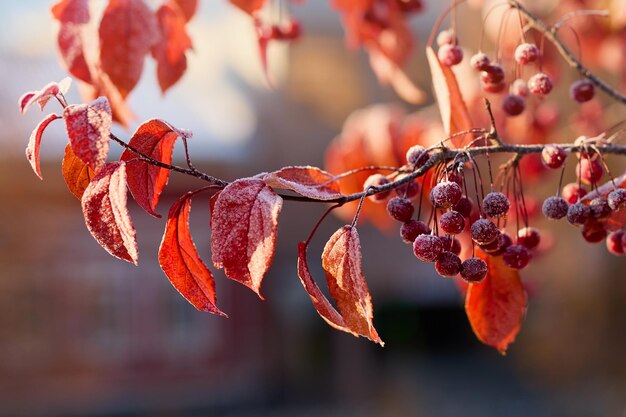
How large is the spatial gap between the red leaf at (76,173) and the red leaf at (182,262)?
10 centimetres

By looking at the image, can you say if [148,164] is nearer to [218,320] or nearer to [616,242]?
[616,242]

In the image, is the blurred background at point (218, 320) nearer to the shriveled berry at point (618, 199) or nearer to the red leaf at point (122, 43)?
→ the red leaf at point (122, 43)

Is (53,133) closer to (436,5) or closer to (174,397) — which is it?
(174,397)

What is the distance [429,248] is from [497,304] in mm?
264

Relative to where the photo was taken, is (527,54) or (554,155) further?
(527,54)

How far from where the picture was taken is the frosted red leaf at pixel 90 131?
0.63 m

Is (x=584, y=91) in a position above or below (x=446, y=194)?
above

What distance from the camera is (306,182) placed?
0.77 metres

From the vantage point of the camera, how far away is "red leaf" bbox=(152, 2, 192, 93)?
1.08m

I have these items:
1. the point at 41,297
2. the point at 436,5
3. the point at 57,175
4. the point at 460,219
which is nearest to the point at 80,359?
the point at 41,297

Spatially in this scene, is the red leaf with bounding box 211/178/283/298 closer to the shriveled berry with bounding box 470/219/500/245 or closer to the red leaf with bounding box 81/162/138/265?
the red leaf with bounding box 81/162/138/265

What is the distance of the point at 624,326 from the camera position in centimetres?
686

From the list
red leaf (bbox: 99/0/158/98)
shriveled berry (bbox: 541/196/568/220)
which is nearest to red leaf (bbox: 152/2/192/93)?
red leaf (bbox: 99/0/158/98)

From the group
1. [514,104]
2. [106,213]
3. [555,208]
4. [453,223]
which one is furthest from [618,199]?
[106,213]
